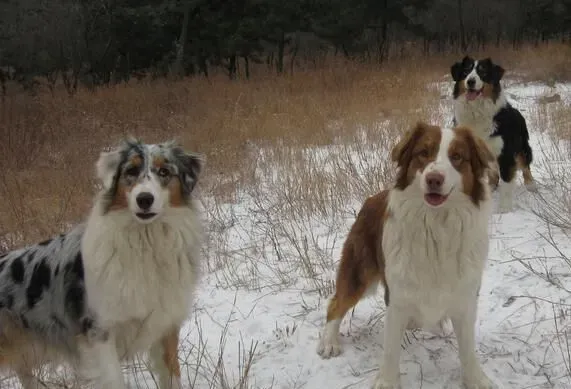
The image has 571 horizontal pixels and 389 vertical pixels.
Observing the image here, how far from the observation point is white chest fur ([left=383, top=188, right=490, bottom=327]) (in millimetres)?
2639

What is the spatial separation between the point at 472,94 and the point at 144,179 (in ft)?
14.3

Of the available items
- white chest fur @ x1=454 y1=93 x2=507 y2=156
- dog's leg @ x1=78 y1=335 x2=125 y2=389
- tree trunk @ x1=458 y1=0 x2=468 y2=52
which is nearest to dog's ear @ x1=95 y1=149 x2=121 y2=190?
dog's leg @ x1=78 y1=335 x2=125 y2=389

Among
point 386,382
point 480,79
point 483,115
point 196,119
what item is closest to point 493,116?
point 483,115

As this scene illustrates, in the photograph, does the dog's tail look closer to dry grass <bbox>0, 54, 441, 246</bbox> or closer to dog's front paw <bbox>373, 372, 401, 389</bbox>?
dry grass <bbox>0, 54, 441, 246</bbox>

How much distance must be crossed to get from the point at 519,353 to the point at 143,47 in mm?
19890

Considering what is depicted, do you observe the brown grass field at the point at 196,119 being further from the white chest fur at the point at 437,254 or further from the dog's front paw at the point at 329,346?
the white chest fur at the point at 437,254

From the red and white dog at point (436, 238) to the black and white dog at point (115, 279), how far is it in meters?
1.10

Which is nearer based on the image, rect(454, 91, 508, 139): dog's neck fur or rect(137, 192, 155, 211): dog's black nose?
rect(137, 192, 155, 211): dog's black nose

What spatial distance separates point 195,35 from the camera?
1977 centimetres

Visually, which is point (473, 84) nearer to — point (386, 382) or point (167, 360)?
point (386, 382)

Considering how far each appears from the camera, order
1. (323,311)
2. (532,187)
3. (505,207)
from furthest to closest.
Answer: (532,187)
(505,207)
(323,311)

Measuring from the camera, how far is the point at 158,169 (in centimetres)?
270

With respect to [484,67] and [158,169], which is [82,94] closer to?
[484,67]

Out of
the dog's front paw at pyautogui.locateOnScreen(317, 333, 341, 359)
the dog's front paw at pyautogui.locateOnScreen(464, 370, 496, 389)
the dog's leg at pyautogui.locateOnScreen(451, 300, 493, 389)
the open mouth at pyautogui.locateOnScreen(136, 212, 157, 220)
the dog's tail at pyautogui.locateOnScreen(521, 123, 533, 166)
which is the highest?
the open mouth at pyautogui.locateOnScreen(136, 212, 157, 220)
